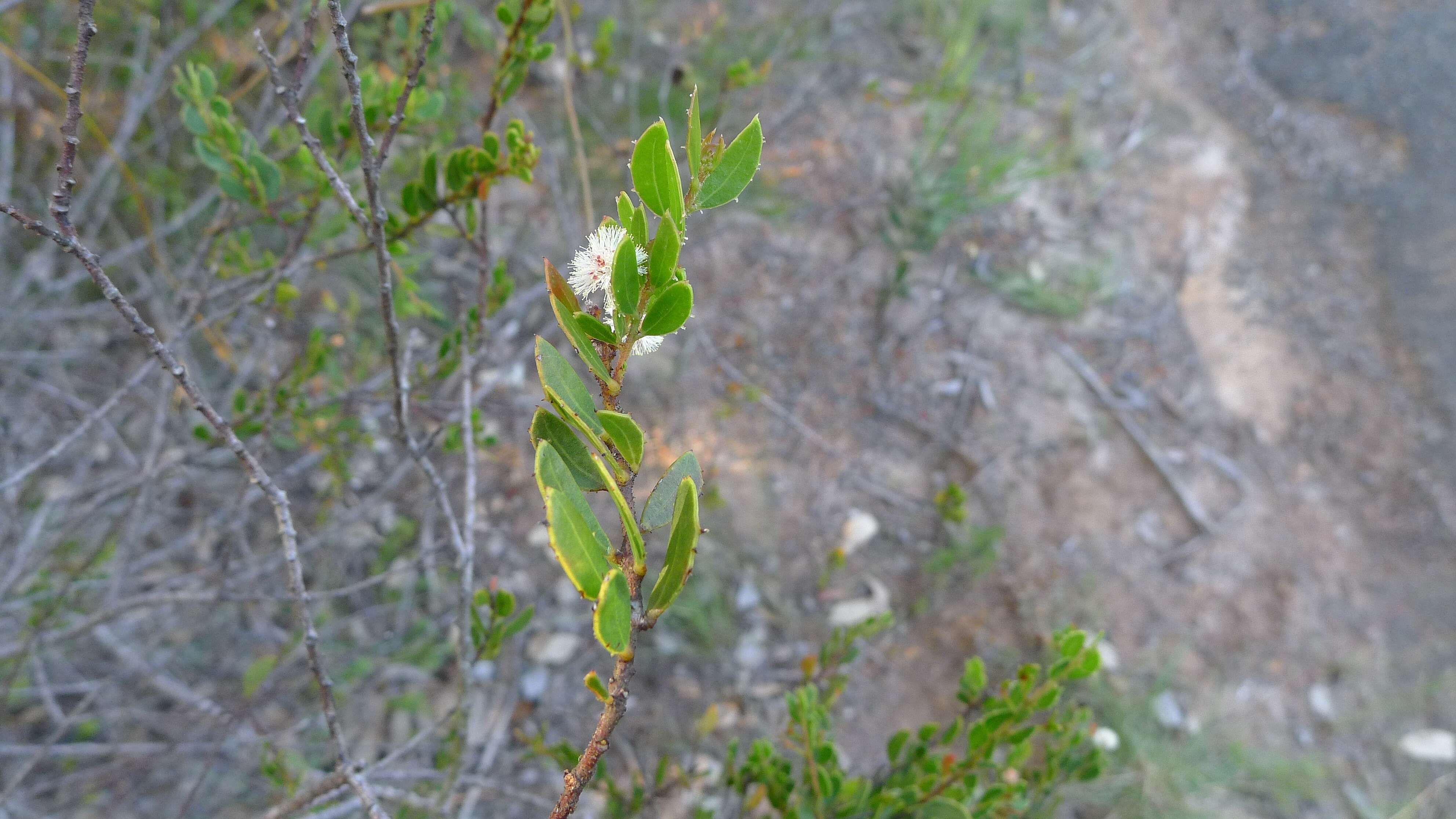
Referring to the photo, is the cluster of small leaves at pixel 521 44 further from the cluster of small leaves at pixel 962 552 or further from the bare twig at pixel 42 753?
the cluster of small leaves at pixel 962 552

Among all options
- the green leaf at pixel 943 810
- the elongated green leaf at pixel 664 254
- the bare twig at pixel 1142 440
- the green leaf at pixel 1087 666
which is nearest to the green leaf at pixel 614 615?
the elongated green leaf at pixel 664 254

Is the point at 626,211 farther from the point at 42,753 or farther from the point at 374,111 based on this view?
the point at 42,753

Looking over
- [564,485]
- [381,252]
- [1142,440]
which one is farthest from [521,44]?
[1142,440]

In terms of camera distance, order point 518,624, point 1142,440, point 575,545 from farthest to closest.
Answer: point 1142,440
point 518,624
point 575,545

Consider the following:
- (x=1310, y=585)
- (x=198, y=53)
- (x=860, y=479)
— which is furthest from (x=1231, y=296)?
(x=198, y=53)

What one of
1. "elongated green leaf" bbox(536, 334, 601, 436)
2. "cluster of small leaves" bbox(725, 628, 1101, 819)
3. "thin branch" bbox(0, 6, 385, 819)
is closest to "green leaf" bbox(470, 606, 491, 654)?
"thin branch" bbox(0, 6, 385, 819)

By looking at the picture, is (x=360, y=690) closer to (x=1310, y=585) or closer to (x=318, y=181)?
(x=318, y=181)
